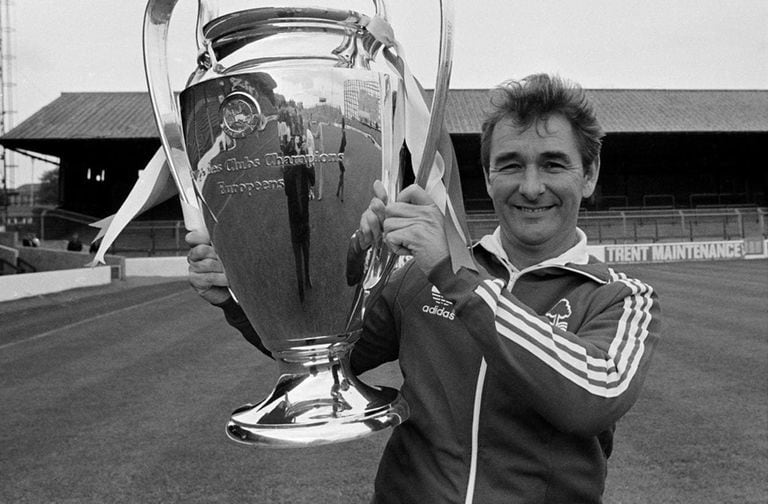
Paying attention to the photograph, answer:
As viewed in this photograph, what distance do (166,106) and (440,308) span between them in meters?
0.67

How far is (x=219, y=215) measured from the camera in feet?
3.14

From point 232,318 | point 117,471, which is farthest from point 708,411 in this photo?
point 232,318

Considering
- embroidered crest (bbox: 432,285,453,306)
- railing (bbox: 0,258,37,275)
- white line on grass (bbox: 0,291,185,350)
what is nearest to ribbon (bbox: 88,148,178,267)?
embroidered crest (bbox: 432,285,453,306)

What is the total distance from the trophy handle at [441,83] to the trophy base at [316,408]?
337 mm

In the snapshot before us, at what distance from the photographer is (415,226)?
3.10ft

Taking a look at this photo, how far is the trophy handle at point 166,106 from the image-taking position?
104 cm

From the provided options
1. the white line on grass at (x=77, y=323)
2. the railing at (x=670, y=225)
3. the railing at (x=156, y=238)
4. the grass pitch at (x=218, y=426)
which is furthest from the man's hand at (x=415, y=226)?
the railing at (x=670, y=225)

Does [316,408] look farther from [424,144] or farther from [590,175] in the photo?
[590,175]

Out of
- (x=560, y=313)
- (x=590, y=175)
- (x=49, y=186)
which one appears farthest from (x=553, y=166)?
(x=49, y=186)

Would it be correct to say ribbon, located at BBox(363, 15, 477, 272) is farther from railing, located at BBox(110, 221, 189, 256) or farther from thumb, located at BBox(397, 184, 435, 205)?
railing, located at BBox(110, 221, 189, 256)

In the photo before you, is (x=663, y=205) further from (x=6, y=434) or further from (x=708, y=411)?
(x=6, y=434)

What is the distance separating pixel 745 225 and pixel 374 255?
25044 millimetres

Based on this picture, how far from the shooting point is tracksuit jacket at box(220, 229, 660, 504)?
108 cm

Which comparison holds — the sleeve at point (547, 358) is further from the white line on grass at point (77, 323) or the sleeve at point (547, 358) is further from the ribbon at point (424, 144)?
the white line on grass at point (77, 323)
